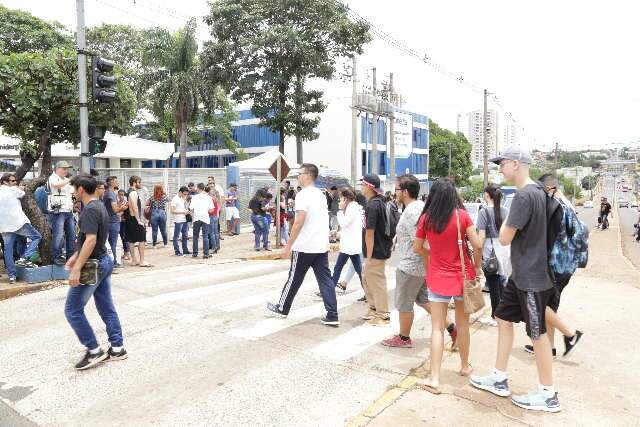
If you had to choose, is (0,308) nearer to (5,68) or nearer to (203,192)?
(5,68)

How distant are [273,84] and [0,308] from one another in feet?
57.1

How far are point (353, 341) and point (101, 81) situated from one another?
6.66 metres

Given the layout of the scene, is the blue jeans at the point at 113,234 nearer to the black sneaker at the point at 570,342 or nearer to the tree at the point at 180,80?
the black sneaker at the point at 570,342

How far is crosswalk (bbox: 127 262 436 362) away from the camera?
18.0ft

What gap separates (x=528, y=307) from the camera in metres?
3.71

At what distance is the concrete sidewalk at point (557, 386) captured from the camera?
367 cm

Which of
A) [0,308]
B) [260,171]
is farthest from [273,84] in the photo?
[0,308]

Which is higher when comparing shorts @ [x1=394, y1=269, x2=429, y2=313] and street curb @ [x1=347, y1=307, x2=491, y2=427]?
shorts @ [x1=394, y1=269, x2=429, y2=313]

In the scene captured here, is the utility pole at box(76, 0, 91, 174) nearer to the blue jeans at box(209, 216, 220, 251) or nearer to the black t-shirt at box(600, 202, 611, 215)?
the blue jeans at box(209, 216, 220, 251)

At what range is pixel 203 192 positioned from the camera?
1150 cm

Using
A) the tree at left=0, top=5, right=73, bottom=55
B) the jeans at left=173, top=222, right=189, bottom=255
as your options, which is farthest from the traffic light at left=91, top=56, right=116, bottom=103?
the tree at left=0, top=5, right=73, bottom=55

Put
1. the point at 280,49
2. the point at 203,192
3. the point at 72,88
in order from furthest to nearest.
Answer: the point at 280,49
the point at 203,192
the point at 72,88

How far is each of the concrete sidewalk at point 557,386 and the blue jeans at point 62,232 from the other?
6.43 metres

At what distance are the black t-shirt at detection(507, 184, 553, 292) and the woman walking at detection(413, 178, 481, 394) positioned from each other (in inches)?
19.3
